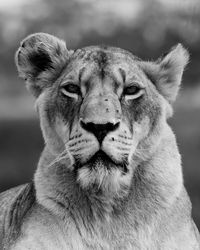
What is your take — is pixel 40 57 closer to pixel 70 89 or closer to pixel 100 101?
pixel 70 89

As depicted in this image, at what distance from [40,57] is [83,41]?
1567cm

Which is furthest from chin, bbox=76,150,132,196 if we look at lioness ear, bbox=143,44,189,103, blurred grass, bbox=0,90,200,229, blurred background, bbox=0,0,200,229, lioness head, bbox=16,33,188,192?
blurred background, bbox=0,0,200,229

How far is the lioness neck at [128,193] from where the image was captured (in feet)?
21.1

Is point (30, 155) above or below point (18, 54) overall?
below

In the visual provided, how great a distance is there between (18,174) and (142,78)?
8.70 meters

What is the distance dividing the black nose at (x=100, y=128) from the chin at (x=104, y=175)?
11cm

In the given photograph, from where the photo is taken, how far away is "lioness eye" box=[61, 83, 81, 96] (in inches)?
254

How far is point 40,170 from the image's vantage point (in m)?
6.77

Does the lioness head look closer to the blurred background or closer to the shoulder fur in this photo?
the shoulder fur

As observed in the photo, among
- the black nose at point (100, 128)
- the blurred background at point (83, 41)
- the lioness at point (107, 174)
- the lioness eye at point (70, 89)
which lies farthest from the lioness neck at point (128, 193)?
the blurred background at point (83, 41)

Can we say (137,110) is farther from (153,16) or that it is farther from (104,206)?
(153,16)

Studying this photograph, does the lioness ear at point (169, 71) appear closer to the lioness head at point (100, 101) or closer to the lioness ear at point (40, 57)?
the lioness head at point (100, 101)

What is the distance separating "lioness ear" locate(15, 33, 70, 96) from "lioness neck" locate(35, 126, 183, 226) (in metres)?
0.59

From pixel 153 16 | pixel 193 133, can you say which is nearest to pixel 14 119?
pixel 153 16
